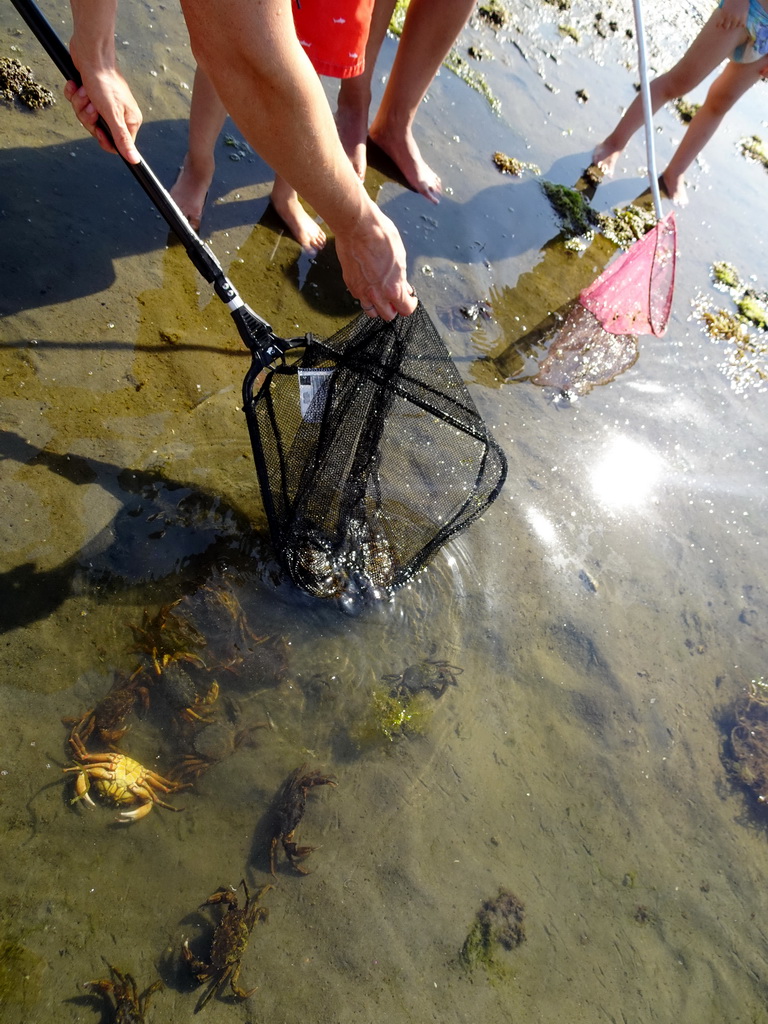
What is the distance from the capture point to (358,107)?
161 inches

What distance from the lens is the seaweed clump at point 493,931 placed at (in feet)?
8.11

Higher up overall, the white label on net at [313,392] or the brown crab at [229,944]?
the white label on net at [313,392]

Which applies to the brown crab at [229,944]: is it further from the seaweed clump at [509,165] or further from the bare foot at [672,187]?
the bare foot at [672,187]

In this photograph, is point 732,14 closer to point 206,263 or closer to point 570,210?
point 570,210

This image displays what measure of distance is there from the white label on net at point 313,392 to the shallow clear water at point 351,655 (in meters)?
0.56

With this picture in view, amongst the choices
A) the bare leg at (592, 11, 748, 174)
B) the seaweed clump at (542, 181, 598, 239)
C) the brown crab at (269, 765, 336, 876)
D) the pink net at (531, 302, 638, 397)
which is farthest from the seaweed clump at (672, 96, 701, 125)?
the brown crab at (269, 765, 336, 876)

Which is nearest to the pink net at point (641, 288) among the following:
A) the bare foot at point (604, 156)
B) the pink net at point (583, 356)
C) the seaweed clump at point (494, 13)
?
the pink net at point (583, 356)

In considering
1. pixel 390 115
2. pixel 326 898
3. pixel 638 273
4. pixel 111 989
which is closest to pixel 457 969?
pixel 326 898

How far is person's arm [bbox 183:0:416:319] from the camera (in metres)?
1.71

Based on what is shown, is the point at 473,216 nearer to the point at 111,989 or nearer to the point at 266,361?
the point at 266,361

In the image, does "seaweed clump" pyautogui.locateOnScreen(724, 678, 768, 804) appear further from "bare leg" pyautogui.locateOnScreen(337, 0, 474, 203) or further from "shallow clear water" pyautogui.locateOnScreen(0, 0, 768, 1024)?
"bare leg" pyautogui.locateOnScreen(337, 0, 474, 203)

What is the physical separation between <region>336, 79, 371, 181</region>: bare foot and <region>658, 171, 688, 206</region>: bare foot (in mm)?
2797

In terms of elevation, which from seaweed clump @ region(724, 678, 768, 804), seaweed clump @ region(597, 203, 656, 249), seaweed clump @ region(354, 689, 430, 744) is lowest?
seaweed clump @ region(354, 689, 430, 744)

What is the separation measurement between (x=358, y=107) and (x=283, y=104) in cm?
263
